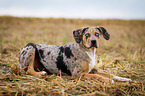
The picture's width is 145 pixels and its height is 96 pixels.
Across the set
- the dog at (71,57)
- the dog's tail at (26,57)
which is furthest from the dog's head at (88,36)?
the dog's tail at (26,57)

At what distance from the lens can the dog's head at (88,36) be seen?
3.46 meters

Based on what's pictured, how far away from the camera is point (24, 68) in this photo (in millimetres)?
3898

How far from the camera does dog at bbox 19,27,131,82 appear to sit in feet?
11.8

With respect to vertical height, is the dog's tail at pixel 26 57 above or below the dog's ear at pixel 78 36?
below

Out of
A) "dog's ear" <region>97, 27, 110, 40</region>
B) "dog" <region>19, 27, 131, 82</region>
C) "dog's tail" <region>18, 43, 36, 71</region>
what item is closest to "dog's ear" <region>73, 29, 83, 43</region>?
"dog" <region>19, 27, 131, 82</region>

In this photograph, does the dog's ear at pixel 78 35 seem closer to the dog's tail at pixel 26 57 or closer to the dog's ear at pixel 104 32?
the dog's ear at pixel 104 32

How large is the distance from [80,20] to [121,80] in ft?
63.4

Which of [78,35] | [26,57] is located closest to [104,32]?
[78,35]

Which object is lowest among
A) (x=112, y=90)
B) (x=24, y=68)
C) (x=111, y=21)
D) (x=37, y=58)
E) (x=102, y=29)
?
(x=112, y=90)

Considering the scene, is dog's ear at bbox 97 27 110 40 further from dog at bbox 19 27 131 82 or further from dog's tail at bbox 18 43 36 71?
dog's tail at bbox 18 43 36 71

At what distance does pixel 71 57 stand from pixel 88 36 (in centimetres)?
80

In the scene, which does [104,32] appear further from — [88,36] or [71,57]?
[71,57]

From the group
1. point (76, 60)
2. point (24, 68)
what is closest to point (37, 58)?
point (24, 68)

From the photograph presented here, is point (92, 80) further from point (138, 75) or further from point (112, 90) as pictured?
point (138, 75)
